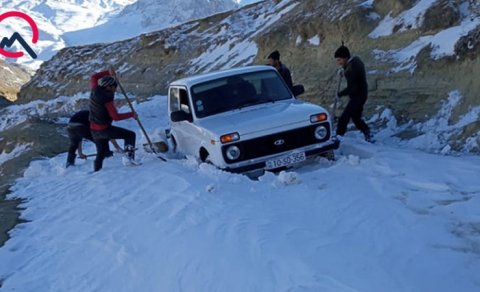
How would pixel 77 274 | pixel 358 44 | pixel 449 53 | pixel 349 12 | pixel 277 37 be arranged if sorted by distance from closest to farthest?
pixel 77 274 < pixel 449 53 < pixel 358 44 < pixel 349 12 < pixel 277 37

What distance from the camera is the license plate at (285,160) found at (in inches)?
332

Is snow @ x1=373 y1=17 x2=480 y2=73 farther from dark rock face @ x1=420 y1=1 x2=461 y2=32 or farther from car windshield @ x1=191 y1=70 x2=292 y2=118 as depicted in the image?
car windshield @ x1=191 y1=70 x2=292 y2=118

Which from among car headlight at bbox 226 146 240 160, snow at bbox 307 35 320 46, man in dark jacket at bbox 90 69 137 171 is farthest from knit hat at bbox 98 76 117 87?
snow at bbox 307 35 320 46

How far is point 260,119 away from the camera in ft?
28.1

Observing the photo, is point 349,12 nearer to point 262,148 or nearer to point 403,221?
point 262,148

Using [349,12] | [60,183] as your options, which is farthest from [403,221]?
[349,12]

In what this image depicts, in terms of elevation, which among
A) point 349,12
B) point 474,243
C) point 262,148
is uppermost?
point 349,12

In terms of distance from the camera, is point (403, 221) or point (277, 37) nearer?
point (403, 221)

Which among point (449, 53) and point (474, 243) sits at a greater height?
point (449, 53)

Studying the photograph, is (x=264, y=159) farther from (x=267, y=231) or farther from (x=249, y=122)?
(x=267, y=231)

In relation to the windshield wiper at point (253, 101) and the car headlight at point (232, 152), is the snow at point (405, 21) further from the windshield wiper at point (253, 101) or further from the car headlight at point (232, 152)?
the car headlight at point (232, 152)

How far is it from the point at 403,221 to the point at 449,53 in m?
7.27

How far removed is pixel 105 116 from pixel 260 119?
3.28 m

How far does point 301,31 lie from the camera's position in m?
21.2
